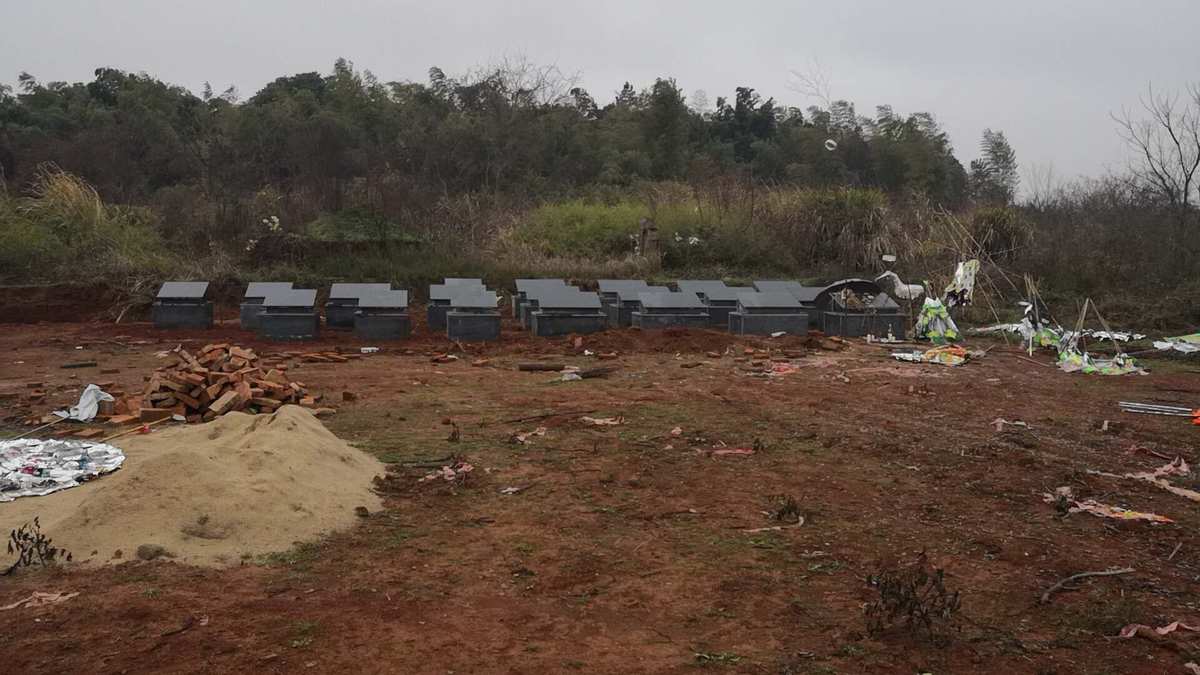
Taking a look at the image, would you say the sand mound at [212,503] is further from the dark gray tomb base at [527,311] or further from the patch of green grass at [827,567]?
the dark gray tomb base at [527,311]

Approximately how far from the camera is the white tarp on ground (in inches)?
198

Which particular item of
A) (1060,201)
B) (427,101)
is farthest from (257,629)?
(427,101)

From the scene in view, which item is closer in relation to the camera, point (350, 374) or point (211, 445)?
point (211, 445)

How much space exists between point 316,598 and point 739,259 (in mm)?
15958

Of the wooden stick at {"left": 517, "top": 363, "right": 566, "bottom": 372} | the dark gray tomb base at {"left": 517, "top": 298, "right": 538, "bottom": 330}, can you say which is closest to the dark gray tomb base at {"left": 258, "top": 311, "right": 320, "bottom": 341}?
the dark gray tomb base at {"left": 517, "top": 298, "right": 538, "bottom": 330}

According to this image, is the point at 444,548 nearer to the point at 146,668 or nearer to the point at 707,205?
the point at 146,668

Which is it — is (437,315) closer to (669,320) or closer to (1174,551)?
(669,320)

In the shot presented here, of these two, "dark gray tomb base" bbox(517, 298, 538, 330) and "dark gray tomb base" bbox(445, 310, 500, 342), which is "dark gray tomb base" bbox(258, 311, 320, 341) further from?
"dark gray tomb base" bbox(517, 298, 538, 330)

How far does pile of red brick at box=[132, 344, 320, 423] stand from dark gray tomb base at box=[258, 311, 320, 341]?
5.06 metres

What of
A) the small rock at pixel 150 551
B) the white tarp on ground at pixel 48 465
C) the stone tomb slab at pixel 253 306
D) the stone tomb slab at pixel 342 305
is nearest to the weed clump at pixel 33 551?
the small rock at pixel 150 551

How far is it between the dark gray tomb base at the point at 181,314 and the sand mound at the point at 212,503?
373 inches

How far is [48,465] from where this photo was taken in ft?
17.3

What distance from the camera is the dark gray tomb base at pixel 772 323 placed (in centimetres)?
1338

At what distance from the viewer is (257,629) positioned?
11.4ft
